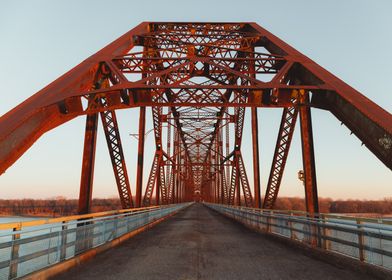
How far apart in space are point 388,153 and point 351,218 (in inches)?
83.0

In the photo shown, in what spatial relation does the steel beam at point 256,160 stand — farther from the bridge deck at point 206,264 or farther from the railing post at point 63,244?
the railing post at point 63,244

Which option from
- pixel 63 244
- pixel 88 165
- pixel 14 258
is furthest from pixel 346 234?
pixel 88 165

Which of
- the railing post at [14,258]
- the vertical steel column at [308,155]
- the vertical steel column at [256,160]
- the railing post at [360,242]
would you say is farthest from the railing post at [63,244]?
the vertical steel column at [256,160]

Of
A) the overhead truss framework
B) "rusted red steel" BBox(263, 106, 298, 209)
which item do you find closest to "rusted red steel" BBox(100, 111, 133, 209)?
the overhead truss framework

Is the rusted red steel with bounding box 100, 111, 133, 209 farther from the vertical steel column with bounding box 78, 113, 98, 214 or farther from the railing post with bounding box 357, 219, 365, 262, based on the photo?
the railing post with bounding box 357, 219, 365, 262

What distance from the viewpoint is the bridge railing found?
5.74m

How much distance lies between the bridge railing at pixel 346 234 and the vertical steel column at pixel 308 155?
0.64 metres

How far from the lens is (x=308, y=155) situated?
1020 cm

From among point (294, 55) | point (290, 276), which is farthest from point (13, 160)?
point (294, 55)

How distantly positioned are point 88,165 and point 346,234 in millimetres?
8046

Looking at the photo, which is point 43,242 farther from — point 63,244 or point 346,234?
point 346,234

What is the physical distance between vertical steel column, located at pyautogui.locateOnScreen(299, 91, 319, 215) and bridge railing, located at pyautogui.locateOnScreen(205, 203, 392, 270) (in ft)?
2.09

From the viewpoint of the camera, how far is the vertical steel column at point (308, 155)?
9.87 m

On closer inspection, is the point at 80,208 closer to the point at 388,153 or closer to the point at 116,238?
the point at 116,238
